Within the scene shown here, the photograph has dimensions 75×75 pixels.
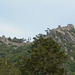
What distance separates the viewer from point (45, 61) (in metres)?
23.9

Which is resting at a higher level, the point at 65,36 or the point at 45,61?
the point at 65,36

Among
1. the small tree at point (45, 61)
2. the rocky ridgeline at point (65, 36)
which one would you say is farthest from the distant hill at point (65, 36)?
the small tree at point (45, 61)

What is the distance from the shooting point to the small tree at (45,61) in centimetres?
2345

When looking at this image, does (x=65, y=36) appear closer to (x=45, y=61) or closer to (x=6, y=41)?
(x=6, y=41)

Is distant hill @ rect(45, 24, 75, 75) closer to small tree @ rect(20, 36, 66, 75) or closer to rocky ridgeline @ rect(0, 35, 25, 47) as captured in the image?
rocky ridgeline @ rect(0, 35, 25, 47)

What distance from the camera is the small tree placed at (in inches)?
923

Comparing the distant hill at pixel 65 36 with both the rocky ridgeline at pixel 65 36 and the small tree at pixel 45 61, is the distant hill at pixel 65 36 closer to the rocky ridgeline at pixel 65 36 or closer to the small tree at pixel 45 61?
the rocky ridgeline at pixel 65 36

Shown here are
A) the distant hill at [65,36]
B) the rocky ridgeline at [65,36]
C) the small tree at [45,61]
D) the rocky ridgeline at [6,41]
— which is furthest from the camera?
the rocky ridgeline at [6,41]

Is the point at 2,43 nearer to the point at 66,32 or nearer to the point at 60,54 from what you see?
the point at 66,32

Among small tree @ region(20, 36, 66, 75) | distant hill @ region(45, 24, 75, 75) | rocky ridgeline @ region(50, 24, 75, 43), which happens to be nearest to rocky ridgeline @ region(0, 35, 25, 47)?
distant hill @ region(45, 24, 75, 75)

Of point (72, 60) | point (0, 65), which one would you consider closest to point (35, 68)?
Answer: point (0, 65)

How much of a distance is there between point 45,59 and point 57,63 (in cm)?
145

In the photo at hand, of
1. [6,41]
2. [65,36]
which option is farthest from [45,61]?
[6,41]

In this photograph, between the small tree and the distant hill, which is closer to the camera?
the small tree
